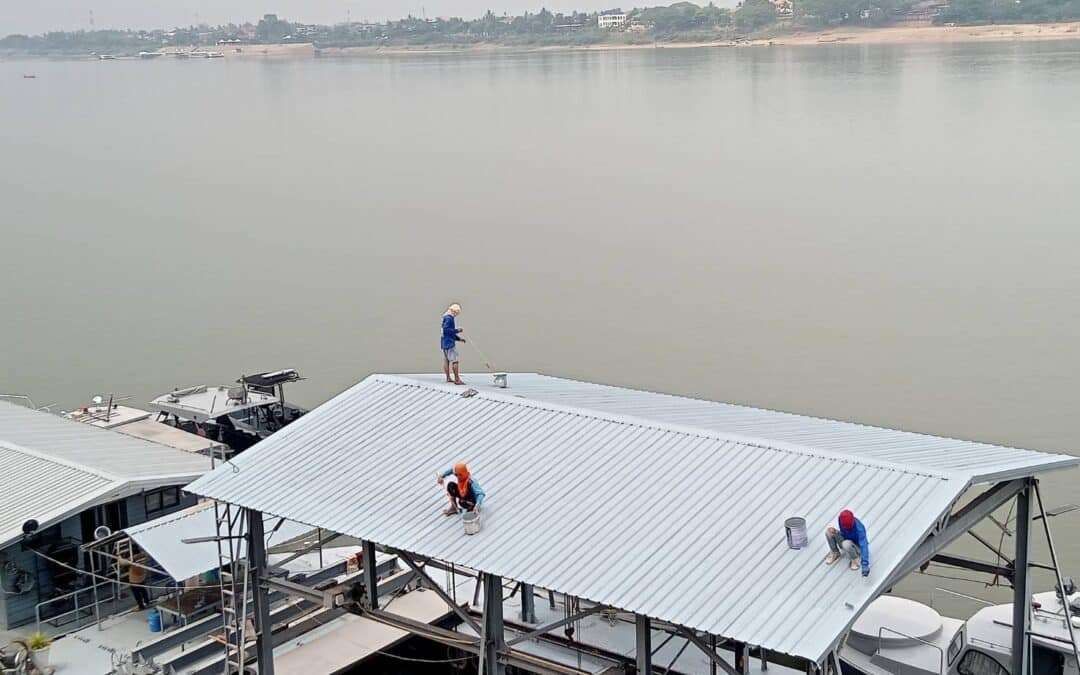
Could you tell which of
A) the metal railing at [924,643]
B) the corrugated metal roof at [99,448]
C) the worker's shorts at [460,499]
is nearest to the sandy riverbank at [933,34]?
the corrugated metal roof at [99,448]

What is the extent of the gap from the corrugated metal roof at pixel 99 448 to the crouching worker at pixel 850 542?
10.9 meters

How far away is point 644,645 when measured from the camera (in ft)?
42.9

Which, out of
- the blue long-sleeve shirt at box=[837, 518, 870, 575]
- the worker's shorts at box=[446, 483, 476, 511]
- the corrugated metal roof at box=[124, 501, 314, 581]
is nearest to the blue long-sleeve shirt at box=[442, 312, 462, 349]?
the corrugated metal roof at box=[124, 501, 314, 581]

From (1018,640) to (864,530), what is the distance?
327 cm

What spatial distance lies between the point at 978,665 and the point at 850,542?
6.00 meters

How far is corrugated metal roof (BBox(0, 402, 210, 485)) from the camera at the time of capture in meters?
19.6

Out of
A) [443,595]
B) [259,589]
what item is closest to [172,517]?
[259,589]

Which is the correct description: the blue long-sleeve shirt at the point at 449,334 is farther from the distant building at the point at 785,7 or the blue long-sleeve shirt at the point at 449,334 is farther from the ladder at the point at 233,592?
the distant building at the point at 785,7

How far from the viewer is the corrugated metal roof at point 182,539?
1738cm

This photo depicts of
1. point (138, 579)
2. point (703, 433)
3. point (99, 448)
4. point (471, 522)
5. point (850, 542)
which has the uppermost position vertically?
point (703, 433)

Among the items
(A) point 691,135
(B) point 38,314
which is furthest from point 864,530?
(A) point 691,135

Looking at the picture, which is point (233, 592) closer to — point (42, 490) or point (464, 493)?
point (464, 493)

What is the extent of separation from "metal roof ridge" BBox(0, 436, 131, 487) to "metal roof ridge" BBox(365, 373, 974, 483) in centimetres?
445

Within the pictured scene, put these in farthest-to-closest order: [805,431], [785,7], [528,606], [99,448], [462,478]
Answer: [785,7]
[99,448]
[528,606]
[805,431]
[462,478]
